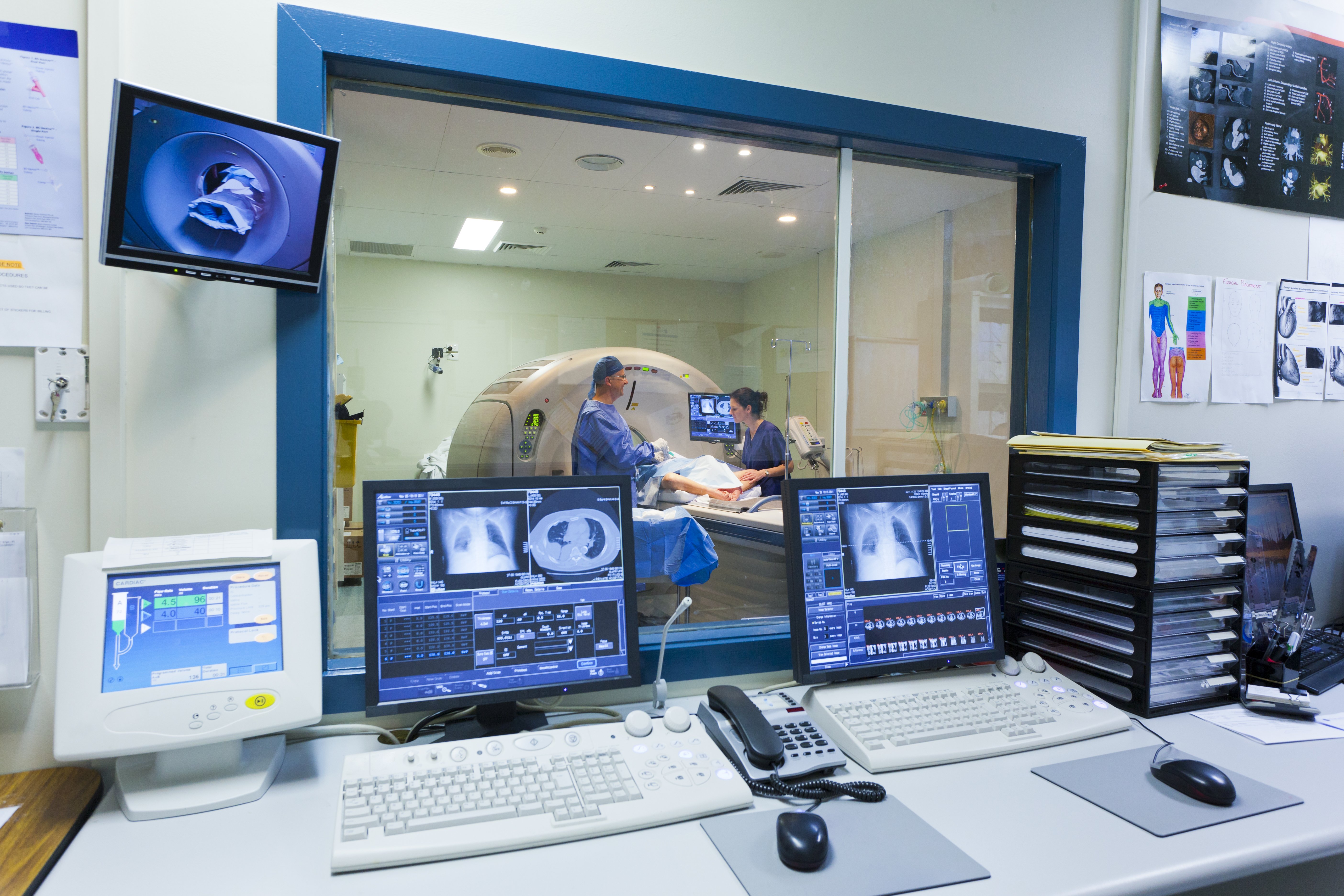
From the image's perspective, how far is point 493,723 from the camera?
53.4 inches

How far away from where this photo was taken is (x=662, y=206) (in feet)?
6.20

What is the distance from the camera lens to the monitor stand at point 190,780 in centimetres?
109

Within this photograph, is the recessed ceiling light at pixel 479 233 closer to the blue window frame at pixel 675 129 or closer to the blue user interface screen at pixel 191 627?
the blue window frame at pixel 675 129

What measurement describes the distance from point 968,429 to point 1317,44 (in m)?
1.57

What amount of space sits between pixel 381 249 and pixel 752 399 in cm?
95

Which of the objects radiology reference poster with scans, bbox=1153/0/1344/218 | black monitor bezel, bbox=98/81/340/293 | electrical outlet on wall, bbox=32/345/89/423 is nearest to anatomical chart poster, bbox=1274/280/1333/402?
radiology reference poster with scans, bbox=1153/0/1344/218

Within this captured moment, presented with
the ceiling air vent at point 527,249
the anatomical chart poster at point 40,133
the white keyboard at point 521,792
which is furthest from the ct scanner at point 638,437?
the anatomical chart poster at point 40,133

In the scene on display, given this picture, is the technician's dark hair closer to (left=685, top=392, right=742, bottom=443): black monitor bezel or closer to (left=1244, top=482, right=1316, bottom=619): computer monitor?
(left=685, top=392, right=742, bottom=443): black monitor bezel

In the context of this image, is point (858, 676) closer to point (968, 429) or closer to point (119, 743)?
point (968, 429)

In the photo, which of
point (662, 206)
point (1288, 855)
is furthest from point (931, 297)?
point (1288, 855)

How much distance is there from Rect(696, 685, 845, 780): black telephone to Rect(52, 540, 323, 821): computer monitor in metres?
0.68

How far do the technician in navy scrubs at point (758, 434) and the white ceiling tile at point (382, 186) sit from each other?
88 cm

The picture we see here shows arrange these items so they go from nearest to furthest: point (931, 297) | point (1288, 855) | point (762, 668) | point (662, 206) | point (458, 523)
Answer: point (1288, 855) < point (458, 523) < point (762, 668) < point (662, 206) < point (931, 297)

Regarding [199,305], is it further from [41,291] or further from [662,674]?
[662,674]
